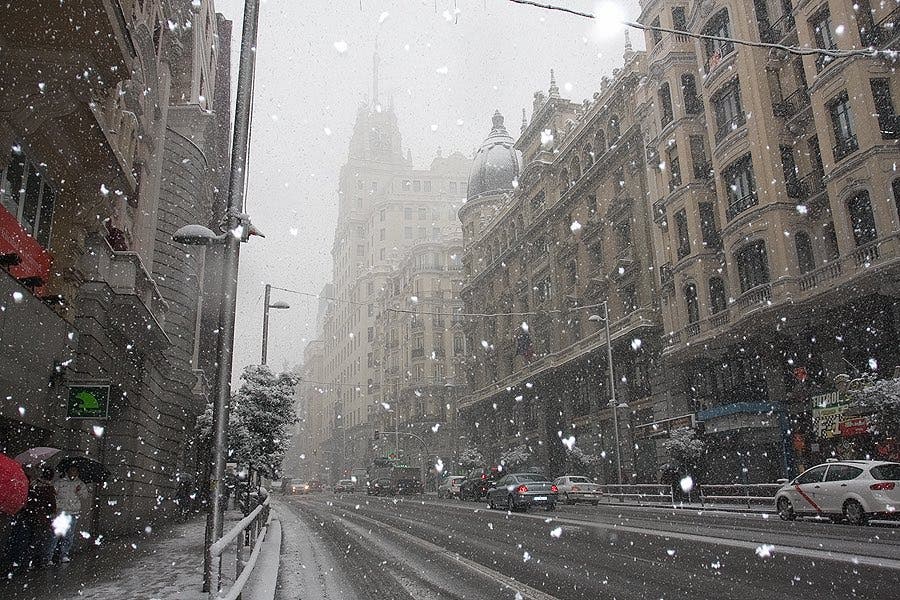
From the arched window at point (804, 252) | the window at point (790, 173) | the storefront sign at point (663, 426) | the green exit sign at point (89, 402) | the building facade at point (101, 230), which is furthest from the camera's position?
the storefront sign at point (663, 426)

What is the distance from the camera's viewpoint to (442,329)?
83.0 m

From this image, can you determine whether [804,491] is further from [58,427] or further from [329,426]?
[329,426]

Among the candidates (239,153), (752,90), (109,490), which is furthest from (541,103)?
(239,153)

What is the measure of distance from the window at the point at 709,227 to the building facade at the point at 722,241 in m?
0.07

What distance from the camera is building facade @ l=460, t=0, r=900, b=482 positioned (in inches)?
857

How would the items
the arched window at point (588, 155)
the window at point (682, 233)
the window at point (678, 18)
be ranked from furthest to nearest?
the arched window at point (588, 155) < the window at point (678, 18) < the window at point (682, 233)

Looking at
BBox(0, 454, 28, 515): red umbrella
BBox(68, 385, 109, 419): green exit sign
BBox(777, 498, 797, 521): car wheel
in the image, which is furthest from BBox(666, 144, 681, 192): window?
BBox(0, 454, 28, 515): red umbrella

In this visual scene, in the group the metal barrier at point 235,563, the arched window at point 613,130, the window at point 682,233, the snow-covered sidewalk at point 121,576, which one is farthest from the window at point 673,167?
the metal barrier at point 235,563

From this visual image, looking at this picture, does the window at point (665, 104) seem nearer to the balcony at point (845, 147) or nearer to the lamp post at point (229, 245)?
the balcony at point (845, 147)

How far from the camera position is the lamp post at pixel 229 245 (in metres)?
7.42

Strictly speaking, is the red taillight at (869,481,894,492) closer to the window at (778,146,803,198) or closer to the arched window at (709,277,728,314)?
the window at (778,146,803,198)

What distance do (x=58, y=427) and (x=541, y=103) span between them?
143 feet

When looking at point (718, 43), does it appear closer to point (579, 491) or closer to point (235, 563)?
point (579, 491)

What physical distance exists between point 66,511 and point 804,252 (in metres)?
23.7
